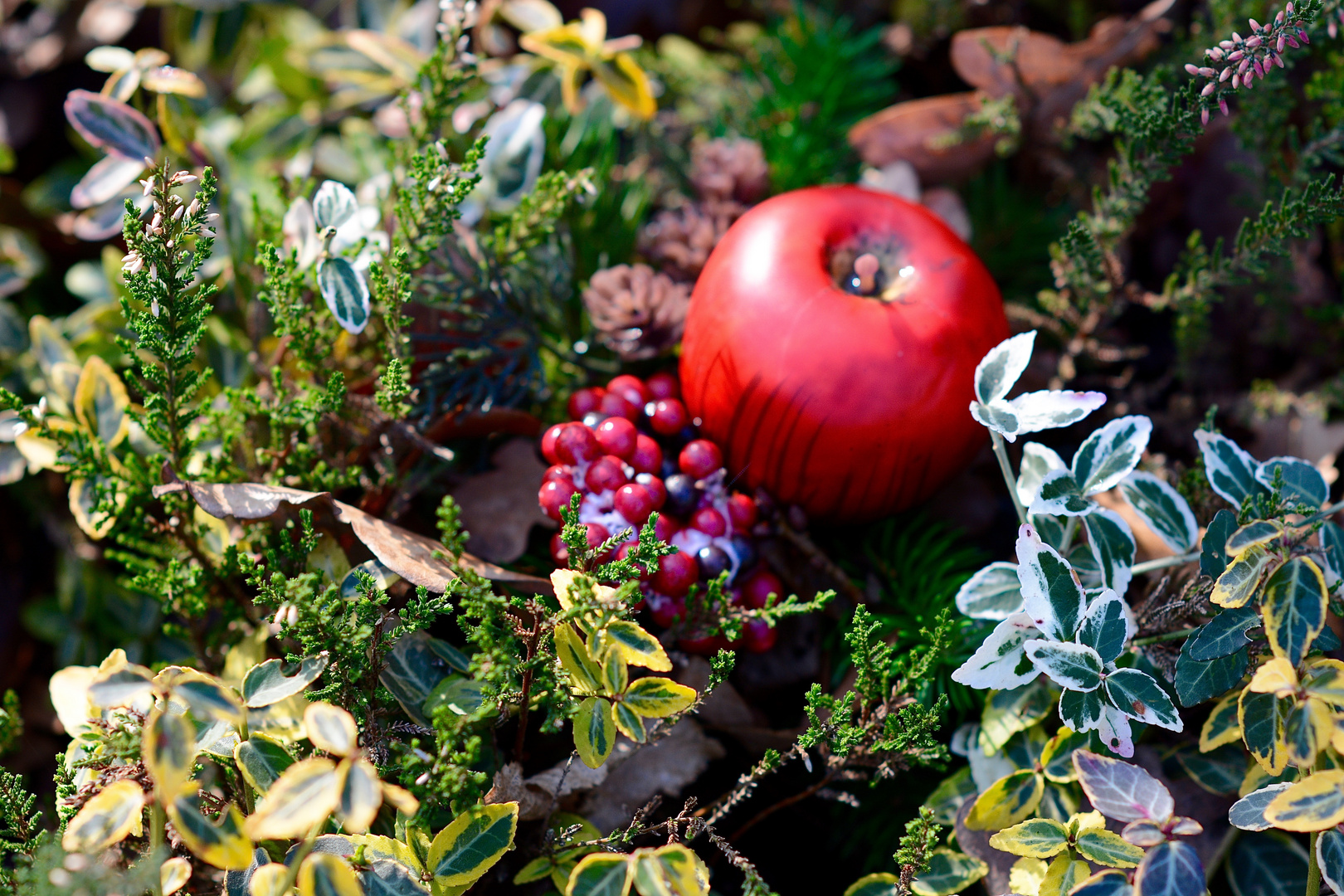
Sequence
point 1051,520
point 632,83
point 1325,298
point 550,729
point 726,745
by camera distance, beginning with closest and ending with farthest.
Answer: point 550,729 → point 1051,520 → point 726,745 → point 632,83 → point 1325,298

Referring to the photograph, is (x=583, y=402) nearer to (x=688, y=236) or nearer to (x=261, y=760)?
(x=688, y=236)

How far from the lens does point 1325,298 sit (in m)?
1.35

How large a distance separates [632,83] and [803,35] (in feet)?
1.11

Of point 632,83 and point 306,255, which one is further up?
point 632,83

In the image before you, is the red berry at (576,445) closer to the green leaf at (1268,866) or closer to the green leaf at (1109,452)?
the green leaf at (1109,452)

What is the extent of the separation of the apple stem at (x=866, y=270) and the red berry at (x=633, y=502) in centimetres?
33

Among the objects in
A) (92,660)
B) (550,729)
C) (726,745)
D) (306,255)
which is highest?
(306,255)

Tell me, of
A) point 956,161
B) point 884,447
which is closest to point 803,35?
point 956,161

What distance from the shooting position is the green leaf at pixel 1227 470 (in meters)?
0.91

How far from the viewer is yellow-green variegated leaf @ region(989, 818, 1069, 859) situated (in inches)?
30.7

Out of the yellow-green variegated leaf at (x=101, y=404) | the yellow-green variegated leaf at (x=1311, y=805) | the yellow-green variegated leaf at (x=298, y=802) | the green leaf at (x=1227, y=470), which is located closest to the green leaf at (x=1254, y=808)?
the yellow-green variegated leaf at (x=1311, y=805)

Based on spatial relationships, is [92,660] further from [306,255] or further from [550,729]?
[550,729]

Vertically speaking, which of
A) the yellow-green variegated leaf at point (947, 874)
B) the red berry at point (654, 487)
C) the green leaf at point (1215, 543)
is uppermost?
the green leaf at point (1215, 543)

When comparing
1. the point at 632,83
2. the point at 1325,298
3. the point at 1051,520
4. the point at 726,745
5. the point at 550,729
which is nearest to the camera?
the point at 550,729
